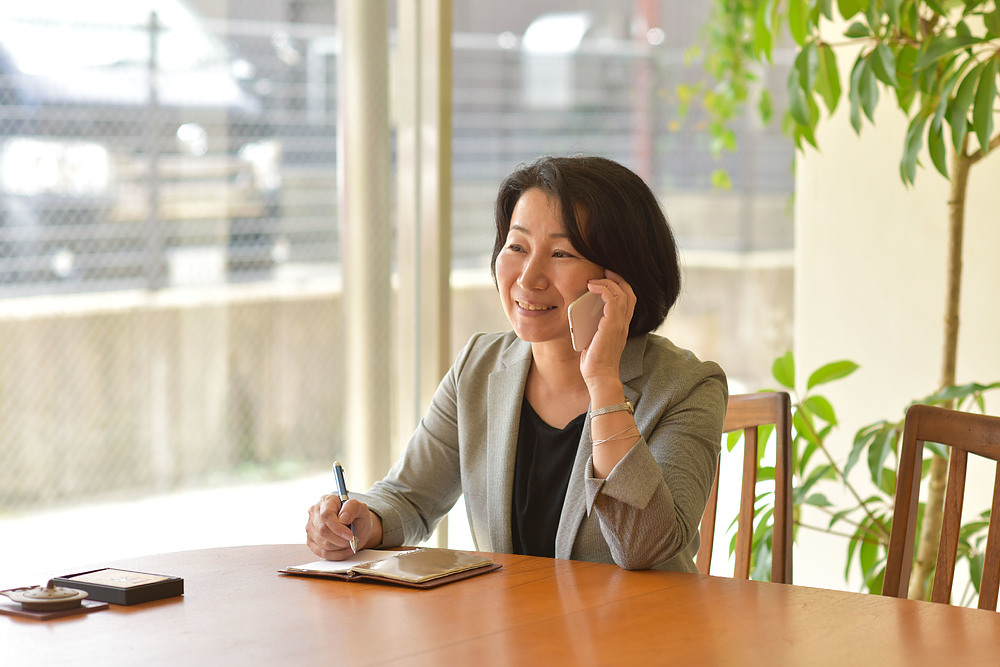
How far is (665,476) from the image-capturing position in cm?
161

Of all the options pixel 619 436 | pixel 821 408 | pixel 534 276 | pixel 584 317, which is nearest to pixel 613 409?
pixel 619 436

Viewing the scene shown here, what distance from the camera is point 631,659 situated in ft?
3.65

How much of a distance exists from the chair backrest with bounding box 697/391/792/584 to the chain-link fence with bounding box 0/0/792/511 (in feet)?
1.86

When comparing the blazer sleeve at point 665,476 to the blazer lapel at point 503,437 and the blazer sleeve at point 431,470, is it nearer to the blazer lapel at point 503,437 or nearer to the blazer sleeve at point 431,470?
the blazer lapel at point 503,437

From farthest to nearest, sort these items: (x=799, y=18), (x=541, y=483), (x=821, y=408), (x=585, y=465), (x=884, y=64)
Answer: (x=821, y=408)
(x=799, y=18)
(x=884, y=64)
(x=541, y=483)
(x=585, y=465)

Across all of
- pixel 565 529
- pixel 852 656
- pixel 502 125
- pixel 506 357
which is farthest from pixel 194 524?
pixel 852 656

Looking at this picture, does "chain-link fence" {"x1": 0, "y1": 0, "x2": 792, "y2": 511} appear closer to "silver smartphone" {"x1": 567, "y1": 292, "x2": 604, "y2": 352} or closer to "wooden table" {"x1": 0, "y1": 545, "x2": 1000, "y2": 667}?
"silver smartphone" {"x1": 567, "y1": 292, "x2": 604, "y2": 352}

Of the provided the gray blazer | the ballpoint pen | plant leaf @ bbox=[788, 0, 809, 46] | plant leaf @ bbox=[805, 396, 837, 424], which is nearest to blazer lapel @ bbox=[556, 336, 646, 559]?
the gray blazer

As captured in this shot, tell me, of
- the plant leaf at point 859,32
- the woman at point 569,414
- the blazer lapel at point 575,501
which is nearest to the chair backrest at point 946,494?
the woman at point 569,414

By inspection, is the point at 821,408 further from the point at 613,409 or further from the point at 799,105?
the point at 613,409

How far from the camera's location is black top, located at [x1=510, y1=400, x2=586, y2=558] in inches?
70.1

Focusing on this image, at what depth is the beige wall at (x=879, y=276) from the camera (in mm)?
2680

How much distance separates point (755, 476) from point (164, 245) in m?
1.54

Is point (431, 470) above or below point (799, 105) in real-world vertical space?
below
